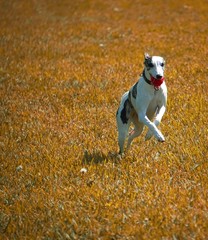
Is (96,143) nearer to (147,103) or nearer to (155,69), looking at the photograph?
(147,103)

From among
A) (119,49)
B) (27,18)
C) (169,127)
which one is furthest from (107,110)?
(27,18)

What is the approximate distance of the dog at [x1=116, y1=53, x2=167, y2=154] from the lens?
262 inches

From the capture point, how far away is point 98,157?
24.0 feet

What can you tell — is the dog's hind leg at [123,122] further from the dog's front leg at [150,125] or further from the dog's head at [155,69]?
the dog's head at [155,69]

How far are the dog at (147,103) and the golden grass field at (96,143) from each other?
42 centimetres

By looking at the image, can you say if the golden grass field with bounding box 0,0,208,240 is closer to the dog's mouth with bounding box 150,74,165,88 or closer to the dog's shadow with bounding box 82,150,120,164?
the dog's shadow with bounding box 82,150,120,164

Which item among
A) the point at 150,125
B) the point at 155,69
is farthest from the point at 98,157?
the point at 155,69

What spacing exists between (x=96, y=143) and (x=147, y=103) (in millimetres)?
1517

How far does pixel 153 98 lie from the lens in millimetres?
6934

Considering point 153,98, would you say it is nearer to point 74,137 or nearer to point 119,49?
point 74,137

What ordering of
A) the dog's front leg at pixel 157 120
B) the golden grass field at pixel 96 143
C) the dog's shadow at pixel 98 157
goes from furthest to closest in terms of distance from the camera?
1. the dog's shadow at pixel 98 157
2. the dog's front leg at pixel 157 120
3. the golden grass field at pixel 96 143

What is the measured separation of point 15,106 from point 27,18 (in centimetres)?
1445

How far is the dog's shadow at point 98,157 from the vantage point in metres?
7.09

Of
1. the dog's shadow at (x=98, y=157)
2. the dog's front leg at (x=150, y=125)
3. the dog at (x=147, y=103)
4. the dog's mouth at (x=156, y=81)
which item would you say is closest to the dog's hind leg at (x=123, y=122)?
Result: the dog at (x=147, y=103)
